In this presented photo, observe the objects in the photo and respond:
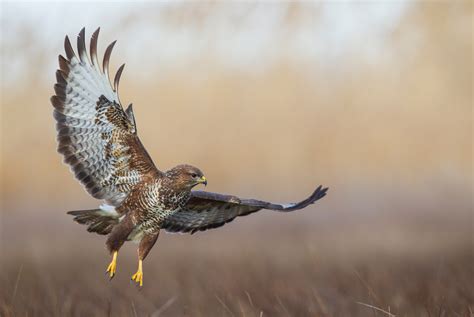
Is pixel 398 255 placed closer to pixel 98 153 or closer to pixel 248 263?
pixel 248 263

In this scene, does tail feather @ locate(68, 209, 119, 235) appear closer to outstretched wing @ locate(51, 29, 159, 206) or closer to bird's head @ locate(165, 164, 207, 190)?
outstretched wing @ locate(51, 29, 159, 206)

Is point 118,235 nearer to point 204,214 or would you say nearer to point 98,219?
point 98,219

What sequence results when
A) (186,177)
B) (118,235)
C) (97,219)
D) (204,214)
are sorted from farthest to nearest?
(204,214) → (97,219) → (186,177) → (118,235)

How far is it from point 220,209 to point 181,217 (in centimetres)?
38

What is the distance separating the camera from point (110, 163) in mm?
6957

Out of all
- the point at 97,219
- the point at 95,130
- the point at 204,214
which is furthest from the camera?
the point at 204,214

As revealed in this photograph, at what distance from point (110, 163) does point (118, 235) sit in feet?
3.25

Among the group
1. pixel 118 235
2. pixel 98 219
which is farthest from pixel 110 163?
pixel 118 235

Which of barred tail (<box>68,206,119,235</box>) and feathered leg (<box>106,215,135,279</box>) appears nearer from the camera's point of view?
feathered leg (<box>106,215,135,279</box>)

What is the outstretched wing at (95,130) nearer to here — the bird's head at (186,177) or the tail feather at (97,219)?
the tail feather at (97,219)

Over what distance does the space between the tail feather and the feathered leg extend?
43cm

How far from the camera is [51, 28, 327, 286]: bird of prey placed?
20.9 ft

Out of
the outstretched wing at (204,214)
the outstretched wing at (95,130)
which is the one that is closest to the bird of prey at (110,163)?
the outstretched wing at (95,130)

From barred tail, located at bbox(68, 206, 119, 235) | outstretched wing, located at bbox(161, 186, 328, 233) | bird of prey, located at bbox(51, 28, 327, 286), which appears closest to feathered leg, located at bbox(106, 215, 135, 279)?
bird of prey, located at bbox(51, 28, 327, 286)
